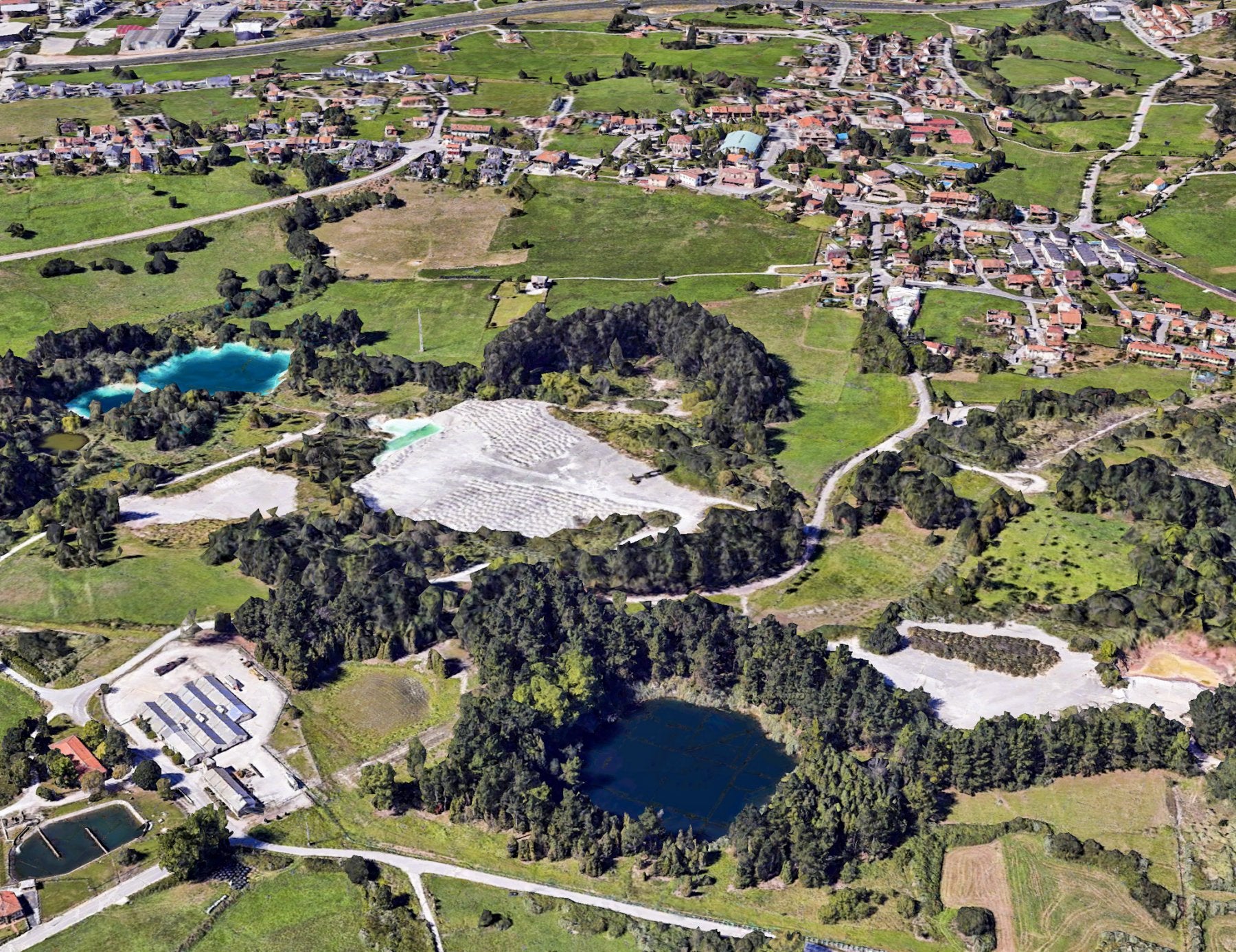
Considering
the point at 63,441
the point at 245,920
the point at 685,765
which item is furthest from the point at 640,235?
the point at 245,920

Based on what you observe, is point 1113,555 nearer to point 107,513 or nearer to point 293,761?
point 293,761

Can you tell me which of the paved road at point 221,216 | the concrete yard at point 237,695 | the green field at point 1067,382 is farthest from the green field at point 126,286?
the green field at point 1067,382

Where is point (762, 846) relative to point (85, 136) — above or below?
below

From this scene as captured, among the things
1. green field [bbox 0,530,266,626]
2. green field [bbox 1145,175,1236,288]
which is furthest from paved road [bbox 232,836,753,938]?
green field [bbox 1145,175,1236,288]

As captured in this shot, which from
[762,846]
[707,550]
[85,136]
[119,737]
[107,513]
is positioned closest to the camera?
[762,846]

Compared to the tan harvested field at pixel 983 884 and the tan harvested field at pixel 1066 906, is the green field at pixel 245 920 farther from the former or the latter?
the tan harvested field at pixel 1066 906

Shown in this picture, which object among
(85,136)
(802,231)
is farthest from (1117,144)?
(85,136)

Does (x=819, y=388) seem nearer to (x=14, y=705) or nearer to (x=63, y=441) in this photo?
(x=63, y=441)

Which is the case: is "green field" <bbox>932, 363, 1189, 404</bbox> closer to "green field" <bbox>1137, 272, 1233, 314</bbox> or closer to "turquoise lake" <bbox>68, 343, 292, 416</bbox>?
"green field" <bbox>1137, 272, 1233, 314</bbox>

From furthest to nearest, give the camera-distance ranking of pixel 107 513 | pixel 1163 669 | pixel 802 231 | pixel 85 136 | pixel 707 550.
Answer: pixel 85 136 < pixel 802 231 < pixel 107 513 < pixel 707 550 < pixel 1163 669
